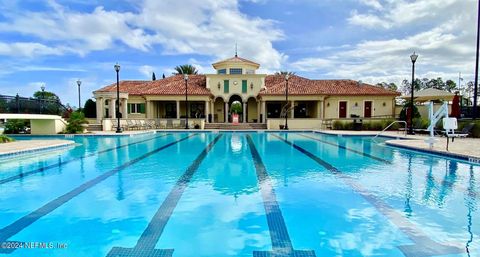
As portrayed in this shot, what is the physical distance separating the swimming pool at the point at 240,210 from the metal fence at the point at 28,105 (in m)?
8.80

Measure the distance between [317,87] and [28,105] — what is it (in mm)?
25594

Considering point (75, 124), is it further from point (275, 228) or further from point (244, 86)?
point (275, 228)

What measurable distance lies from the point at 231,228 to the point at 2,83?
131ft

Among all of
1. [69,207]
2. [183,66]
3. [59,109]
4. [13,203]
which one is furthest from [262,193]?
[183,66]

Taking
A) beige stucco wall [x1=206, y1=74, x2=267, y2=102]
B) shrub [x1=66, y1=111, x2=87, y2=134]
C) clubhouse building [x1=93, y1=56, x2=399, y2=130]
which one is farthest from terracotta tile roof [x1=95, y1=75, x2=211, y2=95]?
shrub [x1=66, y1=111, x2=87, y2=134]

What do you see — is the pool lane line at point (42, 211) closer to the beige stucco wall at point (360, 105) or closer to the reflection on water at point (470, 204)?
the reflection on water at point (470, 204)

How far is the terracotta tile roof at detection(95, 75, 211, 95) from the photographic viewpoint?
30.5 m

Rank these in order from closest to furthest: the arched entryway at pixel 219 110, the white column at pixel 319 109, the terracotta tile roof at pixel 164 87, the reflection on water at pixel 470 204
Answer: the reflection on water at pixel 470 204
the white column at pixel 319 109
the terracotta tile roof at pixel 164 87
the arched entryway at pixel 219 110

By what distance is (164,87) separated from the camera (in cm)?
3206

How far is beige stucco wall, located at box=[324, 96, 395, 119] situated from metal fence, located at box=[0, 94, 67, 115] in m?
24.4

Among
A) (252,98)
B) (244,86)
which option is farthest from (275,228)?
(252,98)

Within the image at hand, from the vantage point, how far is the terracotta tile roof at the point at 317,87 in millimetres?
29830

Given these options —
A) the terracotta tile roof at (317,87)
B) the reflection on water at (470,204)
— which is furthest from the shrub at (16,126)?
the reflection on water at (470,204)

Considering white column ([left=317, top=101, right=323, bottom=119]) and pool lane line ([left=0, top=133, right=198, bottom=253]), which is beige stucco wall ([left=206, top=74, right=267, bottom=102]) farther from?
pool lane line ([left=0, top=133, right=198, bottom=253])
